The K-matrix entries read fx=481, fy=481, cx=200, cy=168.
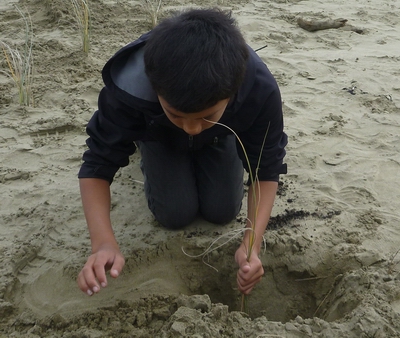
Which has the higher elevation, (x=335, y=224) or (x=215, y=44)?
(x=215, y=44)

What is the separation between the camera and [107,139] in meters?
2.10

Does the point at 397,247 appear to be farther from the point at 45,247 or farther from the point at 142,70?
the point at 45,247

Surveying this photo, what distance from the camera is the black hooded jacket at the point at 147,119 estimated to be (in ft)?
6.31

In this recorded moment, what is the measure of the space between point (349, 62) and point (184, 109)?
3264 mm

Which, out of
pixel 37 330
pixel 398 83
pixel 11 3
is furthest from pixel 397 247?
pixel 11 3

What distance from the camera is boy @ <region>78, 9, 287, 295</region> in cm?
154

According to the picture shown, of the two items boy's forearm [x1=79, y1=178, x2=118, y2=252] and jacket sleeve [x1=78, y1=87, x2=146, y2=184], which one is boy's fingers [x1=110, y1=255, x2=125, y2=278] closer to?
boy's forearm [x1=79, y1=178, x2=118, y2=252]

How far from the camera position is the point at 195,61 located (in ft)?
4.94

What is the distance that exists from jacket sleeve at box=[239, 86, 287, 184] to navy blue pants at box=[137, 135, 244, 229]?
12.5 inches

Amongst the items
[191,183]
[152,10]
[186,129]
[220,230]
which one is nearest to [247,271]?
[186,129]

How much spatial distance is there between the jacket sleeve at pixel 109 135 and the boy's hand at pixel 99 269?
0.37 m

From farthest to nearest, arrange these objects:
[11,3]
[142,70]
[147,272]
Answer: [11,3]
[147,272]
[142,70]

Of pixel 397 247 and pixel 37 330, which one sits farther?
pixel 397 247

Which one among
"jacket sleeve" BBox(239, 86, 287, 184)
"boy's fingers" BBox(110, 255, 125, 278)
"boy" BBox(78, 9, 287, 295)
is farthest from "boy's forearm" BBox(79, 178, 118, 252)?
"jacket sleeve" BBox(239, 86, 287, 184)
